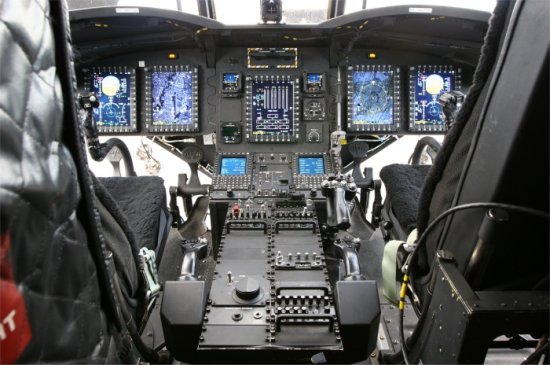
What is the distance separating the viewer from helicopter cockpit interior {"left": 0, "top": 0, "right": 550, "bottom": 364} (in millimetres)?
800

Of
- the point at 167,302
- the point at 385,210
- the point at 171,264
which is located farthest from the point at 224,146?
the point at 167,302

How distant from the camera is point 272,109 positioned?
11.0 feet

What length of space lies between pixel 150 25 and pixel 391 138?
2.08 meters

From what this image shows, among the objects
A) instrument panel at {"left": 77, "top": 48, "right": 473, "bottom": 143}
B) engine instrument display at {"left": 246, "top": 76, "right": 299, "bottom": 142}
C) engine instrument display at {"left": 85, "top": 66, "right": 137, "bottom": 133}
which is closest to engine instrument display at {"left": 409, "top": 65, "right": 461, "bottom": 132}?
instrument panel at {"left": 77, "top": 48, "right": 473, "bottom": 143}

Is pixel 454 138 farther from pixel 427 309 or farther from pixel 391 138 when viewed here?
pixel 391 138

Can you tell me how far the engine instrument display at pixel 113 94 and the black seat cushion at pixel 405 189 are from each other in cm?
194

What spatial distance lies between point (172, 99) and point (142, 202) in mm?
1162

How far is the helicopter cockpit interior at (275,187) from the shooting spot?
800 millimetres

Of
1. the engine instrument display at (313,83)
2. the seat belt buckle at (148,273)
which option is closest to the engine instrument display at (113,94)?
the engine instrument display at (313,83)

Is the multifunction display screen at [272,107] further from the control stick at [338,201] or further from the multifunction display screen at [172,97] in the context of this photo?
the control stick at [338,201]

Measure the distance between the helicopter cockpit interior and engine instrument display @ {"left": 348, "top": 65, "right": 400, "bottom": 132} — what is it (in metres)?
0.01

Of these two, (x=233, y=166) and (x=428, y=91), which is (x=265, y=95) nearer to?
(x=233, y=166)

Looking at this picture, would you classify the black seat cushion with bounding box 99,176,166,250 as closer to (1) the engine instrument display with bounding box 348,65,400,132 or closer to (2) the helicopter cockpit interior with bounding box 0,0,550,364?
(2) the helicopter cockpit interior with bounding box 0,0,550,364

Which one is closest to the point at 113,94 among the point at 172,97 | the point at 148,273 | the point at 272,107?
the point at 172,97
